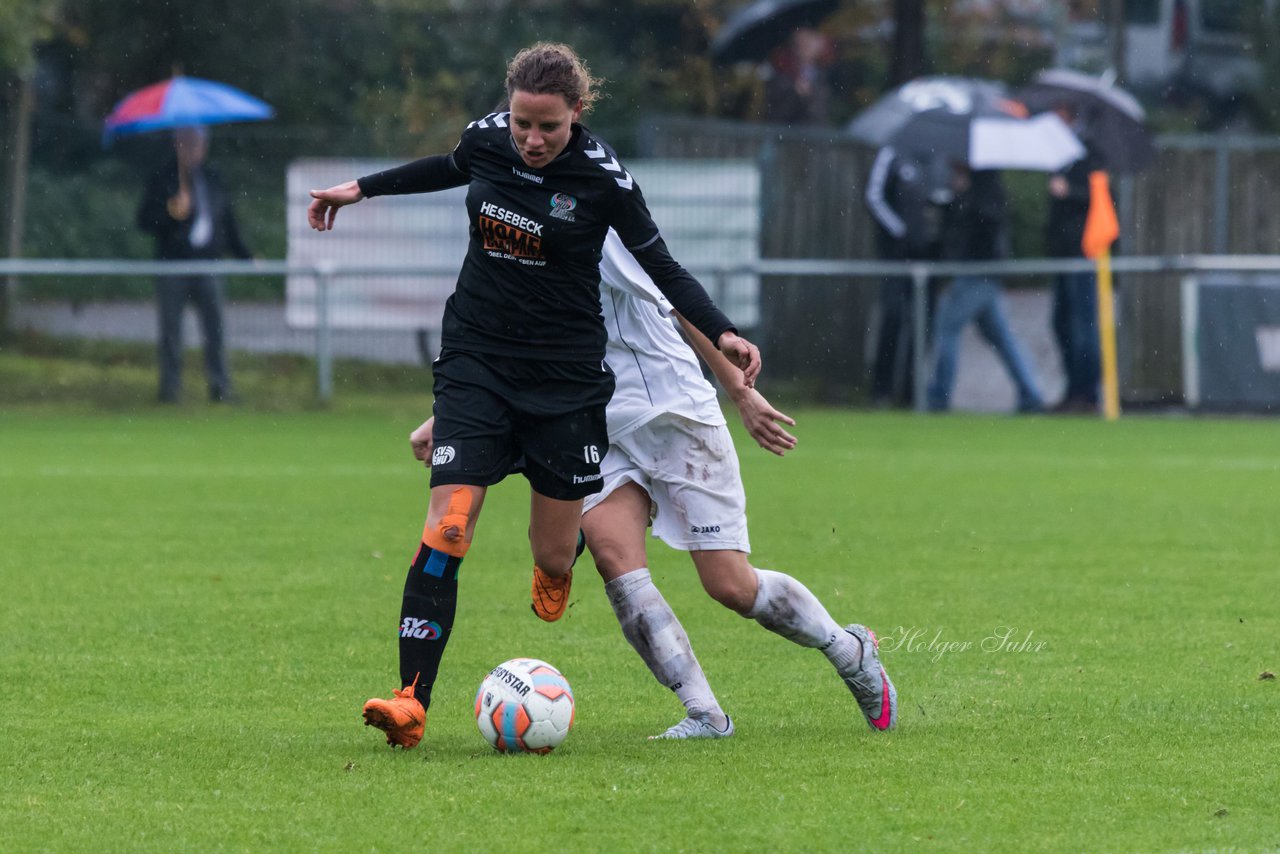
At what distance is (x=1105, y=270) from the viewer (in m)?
17.9

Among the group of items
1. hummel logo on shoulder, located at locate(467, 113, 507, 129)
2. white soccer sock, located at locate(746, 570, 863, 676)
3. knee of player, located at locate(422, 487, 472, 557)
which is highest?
hummel logo on shoulder, located at locate(467, 113, 507, 129)

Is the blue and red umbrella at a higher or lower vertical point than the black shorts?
higher

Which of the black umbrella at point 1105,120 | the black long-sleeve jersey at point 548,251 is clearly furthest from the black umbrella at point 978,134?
the black long-sleeve jersey at point 548,251

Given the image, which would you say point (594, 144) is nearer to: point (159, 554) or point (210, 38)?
point (159, 554)

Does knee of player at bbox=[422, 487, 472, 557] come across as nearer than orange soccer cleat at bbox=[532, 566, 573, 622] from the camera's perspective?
Yes

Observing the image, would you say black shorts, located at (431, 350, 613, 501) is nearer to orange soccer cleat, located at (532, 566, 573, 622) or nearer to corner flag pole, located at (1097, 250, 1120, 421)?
orange soccer cleat, located at (532, 566, 573, 622)

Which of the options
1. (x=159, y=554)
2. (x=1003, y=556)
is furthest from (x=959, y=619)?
(x=159, y=554)

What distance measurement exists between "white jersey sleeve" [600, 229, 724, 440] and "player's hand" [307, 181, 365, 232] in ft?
2.44

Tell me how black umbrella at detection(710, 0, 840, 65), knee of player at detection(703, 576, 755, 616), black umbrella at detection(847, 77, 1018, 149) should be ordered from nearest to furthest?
knee of player at detection(703, 576, 755, 616) < black umbrella at detection(847, 77, 1018, 149) < black umbrella at detection(710, 0, 840, 65)

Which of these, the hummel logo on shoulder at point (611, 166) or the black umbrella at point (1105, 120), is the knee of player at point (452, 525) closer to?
the hummel logo on shoulder at point (611, 166)

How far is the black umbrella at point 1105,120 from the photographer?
18.1 meters

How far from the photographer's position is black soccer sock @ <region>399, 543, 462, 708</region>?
5.39m

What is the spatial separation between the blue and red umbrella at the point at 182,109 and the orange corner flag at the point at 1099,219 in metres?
7.43

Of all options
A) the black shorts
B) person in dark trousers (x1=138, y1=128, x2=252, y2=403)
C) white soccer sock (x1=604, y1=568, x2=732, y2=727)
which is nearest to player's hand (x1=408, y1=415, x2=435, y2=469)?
the black shorts
